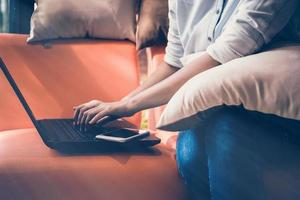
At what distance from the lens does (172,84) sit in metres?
1.01

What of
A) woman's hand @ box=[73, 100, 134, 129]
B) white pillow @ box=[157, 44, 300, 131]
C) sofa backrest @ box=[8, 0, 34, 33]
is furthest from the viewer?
sofa backrest @ box=[8, 0, 34, 33]

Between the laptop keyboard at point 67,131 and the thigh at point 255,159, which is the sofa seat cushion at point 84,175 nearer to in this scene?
the laptop keyboard at point 67,131

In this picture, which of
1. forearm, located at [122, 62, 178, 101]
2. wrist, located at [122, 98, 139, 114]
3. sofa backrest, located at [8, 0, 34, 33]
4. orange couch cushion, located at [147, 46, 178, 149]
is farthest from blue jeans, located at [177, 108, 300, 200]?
sofa backrest, located at [8, 0, 34, 33]

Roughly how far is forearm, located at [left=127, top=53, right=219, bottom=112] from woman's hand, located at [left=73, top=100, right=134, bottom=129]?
5 centimetres

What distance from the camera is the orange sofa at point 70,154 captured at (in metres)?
0.92

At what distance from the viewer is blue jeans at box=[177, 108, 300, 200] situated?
0.77 metres

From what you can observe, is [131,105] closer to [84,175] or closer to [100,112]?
[100,112]

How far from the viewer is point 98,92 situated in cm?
154

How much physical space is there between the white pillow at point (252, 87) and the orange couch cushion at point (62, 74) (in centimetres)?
71

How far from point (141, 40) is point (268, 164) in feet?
2.95

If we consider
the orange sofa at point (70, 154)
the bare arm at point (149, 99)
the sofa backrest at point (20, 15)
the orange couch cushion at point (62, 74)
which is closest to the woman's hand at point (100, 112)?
the bare arm at point (149, 99)

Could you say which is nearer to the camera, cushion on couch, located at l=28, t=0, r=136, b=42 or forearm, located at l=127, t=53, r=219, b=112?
forearm, located at l=127, t=53, r=219, b=112

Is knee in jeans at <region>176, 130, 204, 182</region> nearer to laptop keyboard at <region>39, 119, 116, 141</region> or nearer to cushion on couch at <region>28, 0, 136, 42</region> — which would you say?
laptop keyboard at <region>39, 119, 116, 141</region>

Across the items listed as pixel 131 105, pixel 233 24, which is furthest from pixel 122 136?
pixel 233 24
